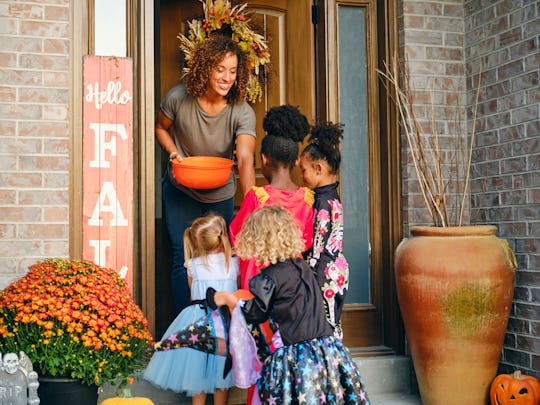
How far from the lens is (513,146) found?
442 cm

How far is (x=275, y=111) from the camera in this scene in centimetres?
399

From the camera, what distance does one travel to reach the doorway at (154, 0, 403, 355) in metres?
4.82

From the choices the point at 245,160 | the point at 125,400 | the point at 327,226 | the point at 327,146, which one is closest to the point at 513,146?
the point at 327,146

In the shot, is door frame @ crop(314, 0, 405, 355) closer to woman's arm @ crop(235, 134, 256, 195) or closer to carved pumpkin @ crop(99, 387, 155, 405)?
woman's arm @ crop(235, 134, 256, 195)

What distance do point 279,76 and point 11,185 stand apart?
80.7 inches

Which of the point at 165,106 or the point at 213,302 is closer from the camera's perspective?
the point at 213,302

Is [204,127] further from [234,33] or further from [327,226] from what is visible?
[327,226]

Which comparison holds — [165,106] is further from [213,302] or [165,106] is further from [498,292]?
[498,292]

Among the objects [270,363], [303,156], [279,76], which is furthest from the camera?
[279,76]

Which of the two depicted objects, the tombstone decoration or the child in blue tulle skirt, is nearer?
the tombstone decoration

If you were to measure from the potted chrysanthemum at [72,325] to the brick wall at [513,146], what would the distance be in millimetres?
2096

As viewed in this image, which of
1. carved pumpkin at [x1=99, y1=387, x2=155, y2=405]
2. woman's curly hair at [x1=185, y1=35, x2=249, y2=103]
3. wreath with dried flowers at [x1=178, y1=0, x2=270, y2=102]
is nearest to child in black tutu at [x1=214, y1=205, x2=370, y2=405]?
carved pumpkin at [x1=99, y1=387, x2=155, y2=405]

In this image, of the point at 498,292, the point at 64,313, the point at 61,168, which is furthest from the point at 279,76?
the point at 64,313

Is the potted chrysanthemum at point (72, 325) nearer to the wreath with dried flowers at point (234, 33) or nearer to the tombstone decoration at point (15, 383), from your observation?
the tombstone decoration at point (15, 383)
